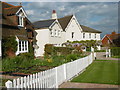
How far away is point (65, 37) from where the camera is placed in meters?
32.8

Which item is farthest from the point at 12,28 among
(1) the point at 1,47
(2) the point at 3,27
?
(1) the point at 1,47

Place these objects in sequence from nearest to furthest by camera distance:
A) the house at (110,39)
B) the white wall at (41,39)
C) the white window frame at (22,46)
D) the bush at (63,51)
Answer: the white window frame at (22,46) < the bush at (63,51) < the white wall at (41,39) < the house at (110,39)

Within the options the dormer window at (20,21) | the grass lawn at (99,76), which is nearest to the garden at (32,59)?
the grass lawn at (99,76)

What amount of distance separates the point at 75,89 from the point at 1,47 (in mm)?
13825

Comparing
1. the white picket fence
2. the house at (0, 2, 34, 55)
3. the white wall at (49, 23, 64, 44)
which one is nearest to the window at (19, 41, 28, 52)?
the house at (0, 2, 34, 55)

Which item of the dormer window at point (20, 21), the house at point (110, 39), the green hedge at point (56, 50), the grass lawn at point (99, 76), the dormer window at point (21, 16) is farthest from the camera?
the house at point (110, 39)

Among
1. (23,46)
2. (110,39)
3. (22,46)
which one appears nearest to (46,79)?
(22,46)

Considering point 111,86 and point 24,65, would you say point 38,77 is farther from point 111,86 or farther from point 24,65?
point 24,65

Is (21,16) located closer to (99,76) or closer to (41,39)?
(41,39)

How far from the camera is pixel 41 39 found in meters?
27.7

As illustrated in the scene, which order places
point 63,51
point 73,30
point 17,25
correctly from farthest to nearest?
point 73,30 → point 63,51 → point 17,25

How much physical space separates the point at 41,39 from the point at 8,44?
31.5 ft

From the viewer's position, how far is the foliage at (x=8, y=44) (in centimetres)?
1831

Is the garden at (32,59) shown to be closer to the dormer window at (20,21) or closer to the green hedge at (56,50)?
the green hedge at (56,50)
